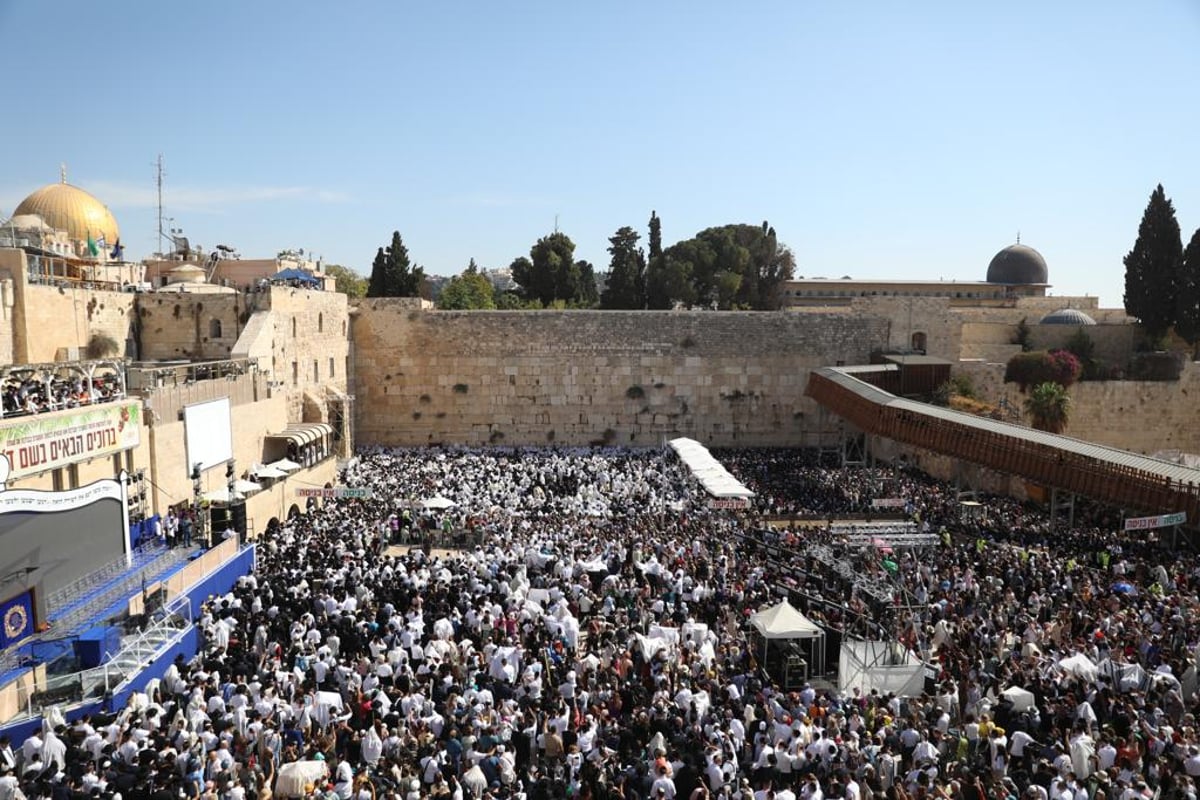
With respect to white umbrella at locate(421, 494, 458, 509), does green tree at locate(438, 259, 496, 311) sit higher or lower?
higher

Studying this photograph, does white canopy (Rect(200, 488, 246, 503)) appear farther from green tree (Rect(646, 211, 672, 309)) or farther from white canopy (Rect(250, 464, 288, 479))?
green tree (Rect(646, 211, 672, 309))

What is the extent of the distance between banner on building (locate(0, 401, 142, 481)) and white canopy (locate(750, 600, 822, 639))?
10.0 meters

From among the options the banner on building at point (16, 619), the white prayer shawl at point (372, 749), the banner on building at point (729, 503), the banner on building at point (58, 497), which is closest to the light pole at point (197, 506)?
the banner on building at point (58, 497)

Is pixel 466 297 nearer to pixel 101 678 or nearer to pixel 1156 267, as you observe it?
pixel 1156 267

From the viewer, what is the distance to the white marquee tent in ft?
34.7

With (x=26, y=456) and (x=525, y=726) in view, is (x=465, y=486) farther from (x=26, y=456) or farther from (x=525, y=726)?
(x=525, y=726)

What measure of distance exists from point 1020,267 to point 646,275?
20913 millimetres

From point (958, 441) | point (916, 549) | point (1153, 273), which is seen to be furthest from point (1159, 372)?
point (916, 549)

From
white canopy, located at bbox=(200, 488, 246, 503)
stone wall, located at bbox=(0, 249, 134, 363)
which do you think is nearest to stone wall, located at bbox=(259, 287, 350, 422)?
stone wall, located at bbox=(0, 249, 134, 363)

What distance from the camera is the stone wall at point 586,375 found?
29.2 m

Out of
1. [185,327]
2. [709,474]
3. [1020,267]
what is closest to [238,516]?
[709,474]

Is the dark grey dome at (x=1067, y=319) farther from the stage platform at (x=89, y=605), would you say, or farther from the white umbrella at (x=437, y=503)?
the stage platform at (x=89, y=605)

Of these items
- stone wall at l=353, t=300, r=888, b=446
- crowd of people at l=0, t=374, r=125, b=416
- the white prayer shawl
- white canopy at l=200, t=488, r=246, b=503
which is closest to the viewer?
the white prayer shawl

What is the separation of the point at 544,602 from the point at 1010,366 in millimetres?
22226
